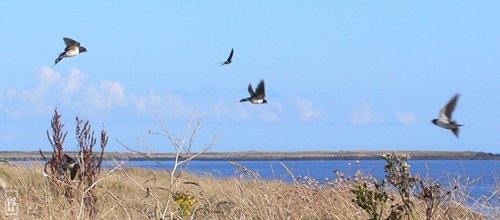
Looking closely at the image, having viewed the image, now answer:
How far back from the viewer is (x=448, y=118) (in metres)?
10.7

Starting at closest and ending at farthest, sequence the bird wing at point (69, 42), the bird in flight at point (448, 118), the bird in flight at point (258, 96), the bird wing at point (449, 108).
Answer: the bird in flight at point (448, 118) → the bird wing at point (449, 108) → the bird wing at point (69, 42) → the bird in flight at point (258, 96)

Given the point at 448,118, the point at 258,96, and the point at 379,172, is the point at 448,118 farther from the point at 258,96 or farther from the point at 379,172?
the point at 379,172

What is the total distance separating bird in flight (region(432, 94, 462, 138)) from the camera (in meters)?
10.4

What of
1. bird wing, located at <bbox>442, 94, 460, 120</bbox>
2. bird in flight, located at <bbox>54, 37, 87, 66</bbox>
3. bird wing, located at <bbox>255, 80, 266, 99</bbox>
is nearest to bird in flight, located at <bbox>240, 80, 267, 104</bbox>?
bird wing, located at <bbox>255, 80, 266, 99</bbox>

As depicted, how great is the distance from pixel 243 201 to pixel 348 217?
95 centimetres

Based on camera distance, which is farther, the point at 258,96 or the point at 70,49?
the point at 258,96

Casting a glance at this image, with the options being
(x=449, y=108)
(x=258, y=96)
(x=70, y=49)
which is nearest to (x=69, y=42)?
(x=70, y=49)

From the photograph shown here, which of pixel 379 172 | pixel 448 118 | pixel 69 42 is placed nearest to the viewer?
pixel 448 118

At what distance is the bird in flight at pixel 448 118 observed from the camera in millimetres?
10406

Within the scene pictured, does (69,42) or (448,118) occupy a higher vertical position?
(69,42)

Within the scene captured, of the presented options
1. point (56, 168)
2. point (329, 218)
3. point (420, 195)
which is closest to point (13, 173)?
point (56, 168)

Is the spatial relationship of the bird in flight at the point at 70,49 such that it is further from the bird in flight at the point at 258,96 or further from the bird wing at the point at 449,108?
the bird wing at the point at 449,108

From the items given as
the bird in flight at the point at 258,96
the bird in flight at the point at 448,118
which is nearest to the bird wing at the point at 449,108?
the bird in flight at the point at 448,118

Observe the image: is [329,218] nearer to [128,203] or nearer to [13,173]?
[128,203]
